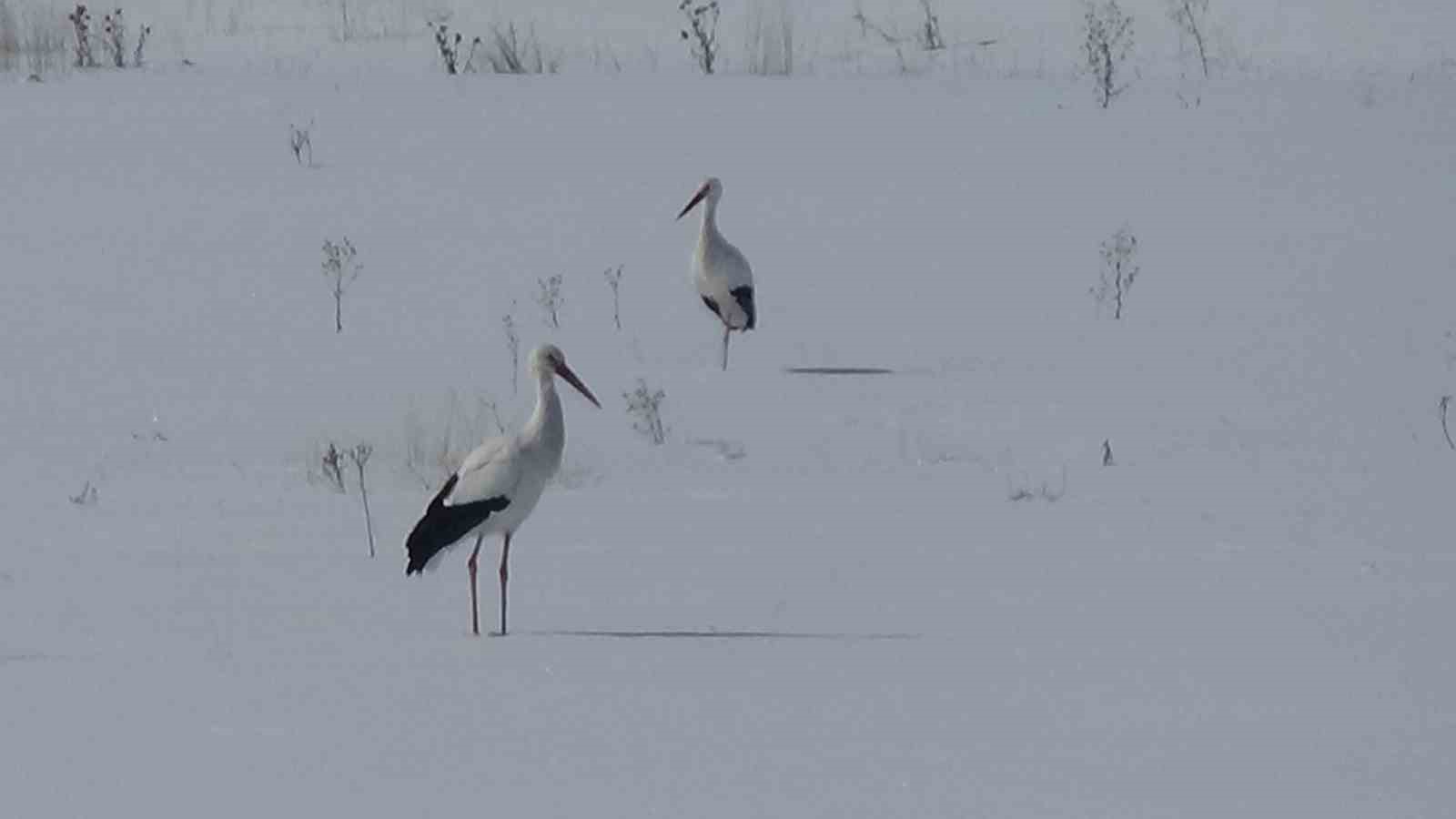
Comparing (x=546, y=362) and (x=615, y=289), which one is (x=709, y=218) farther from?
(x=546, y=362)

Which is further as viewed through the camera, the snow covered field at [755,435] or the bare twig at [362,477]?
the bare twig at [362,477]

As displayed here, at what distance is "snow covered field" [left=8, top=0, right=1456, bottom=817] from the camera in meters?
6.67

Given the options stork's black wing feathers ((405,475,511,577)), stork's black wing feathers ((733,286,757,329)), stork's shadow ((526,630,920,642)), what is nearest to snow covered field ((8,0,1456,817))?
stork's shadow ((526,630,920,642))

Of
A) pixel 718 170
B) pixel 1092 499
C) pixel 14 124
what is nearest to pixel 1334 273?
pixel 718 170

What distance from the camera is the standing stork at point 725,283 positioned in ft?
44.2

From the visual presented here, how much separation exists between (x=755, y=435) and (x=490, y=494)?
11.6 ft

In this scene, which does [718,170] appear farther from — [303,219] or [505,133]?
[303,219]

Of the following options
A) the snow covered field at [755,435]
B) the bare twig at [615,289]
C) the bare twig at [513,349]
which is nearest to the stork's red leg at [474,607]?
the snow covered field at [755,435]

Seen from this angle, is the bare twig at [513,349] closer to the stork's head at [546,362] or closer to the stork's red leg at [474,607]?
the stork's head at [546,362]

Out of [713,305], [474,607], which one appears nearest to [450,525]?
[474,607]

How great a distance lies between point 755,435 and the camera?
11.8 metres

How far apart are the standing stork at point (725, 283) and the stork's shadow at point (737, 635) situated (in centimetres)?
518

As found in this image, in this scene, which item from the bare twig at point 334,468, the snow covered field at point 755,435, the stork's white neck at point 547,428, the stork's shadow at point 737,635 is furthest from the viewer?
the bare twig at point 334,468

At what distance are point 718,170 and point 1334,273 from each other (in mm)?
3753
